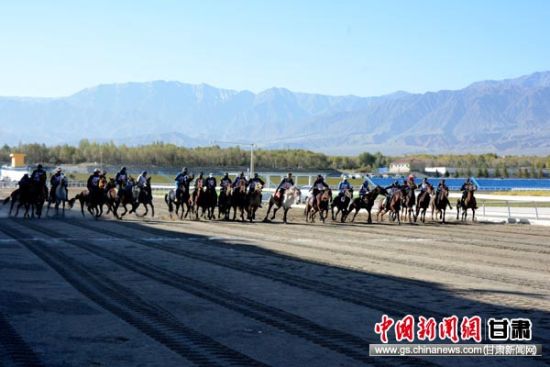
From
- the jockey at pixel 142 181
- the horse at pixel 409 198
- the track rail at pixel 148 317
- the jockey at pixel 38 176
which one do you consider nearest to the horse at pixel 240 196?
the jockey at pixel 142 181

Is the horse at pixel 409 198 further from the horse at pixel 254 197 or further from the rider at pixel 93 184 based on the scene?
the rider at pixel 93 184

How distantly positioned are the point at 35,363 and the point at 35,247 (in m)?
12.2

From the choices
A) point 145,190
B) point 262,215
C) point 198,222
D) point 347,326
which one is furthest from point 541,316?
point 262,215

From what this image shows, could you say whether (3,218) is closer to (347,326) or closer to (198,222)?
(198,222)

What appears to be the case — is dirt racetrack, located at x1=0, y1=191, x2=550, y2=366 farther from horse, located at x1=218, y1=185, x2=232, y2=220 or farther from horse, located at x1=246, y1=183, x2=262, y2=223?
horse, located at x1=218, y1=185, x2=232, y2=220

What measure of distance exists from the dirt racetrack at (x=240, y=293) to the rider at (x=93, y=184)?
285 inches

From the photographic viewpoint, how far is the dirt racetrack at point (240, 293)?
9523 millimetres

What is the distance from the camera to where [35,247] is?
67.5 ft

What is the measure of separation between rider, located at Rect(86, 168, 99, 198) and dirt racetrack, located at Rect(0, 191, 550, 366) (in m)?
7.24

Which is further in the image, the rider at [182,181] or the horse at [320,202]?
the rider at [182,181]

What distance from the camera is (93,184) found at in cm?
3284

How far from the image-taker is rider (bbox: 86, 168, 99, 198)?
32641mm

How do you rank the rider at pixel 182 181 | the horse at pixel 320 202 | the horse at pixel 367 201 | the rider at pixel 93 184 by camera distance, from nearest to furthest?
the rider at pixel 93 184 < the horse at pixel 320 202 < the rider at pixel 182 181 < the horse at pixel 367 201

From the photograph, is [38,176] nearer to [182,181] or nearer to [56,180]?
[56,180]
